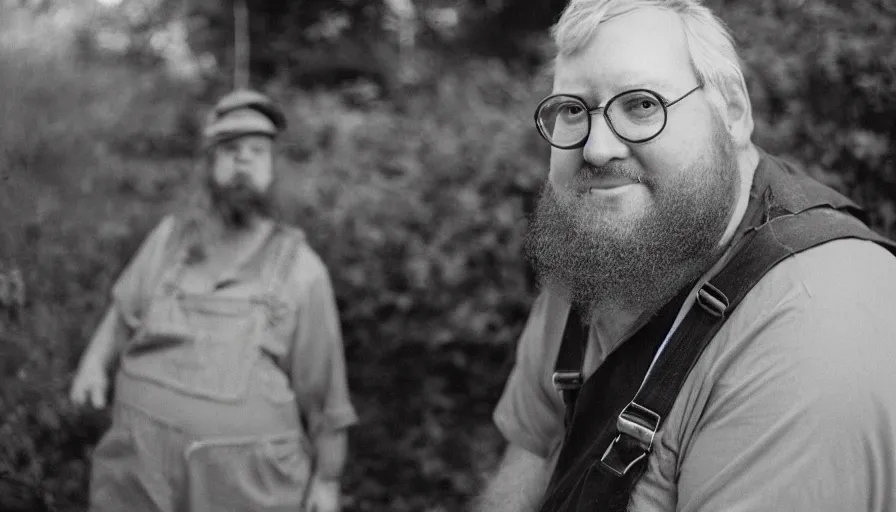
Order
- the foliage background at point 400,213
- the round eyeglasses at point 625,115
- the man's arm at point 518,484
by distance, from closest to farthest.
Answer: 1. the round eyeglasses at point 625,115
2. the man's arm at point 518,484
3. the foliage background at point 400,213

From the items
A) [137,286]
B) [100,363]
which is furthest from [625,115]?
[100,363]

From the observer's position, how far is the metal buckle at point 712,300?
161 centimetres

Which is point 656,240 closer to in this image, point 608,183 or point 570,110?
point 608,183

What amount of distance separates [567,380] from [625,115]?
69 centimetres

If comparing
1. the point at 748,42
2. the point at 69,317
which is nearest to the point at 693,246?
the point at 748,42

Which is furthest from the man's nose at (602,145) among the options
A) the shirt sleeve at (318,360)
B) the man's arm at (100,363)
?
the man's arm at (100,363)

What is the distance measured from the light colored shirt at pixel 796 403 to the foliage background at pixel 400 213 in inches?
59.8

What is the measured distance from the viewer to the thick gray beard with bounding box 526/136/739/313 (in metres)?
1.75

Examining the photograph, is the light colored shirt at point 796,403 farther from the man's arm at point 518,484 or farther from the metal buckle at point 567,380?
the man's arm at point 518,484

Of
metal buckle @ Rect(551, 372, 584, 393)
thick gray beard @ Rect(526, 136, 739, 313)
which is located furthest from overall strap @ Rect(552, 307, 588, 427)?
thick gray beard @ Rect(526, 136, 739, 313)

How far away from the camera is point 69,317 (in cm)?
393

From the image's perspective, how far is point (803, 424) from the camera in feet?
4.62

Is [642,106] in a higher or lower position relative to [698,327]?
higher

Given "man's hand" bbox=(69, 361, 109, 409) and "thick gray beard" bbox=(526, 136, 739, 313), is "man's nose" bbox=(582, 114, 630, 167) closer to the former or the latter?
"thick gray beard" bbox=(526, 136, 739, 313)
